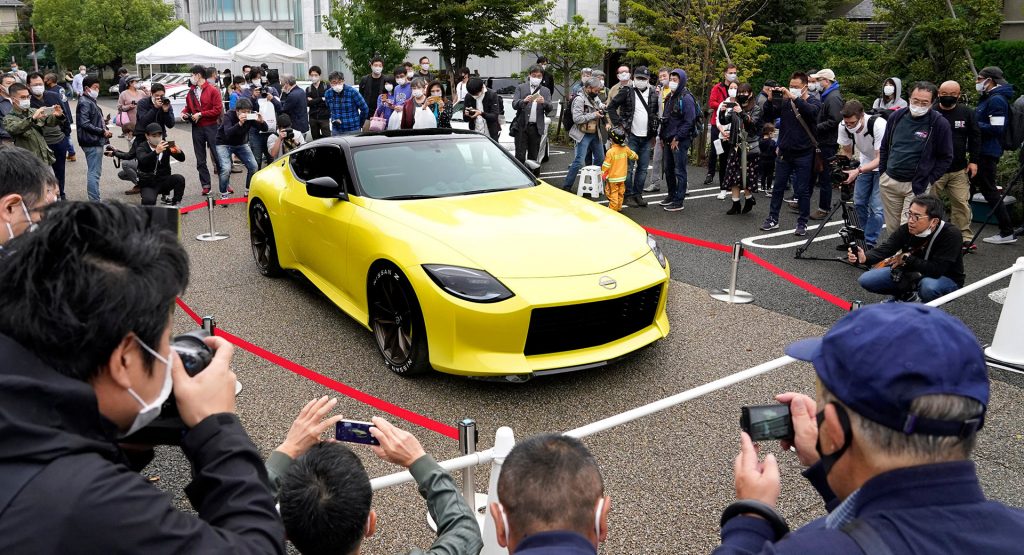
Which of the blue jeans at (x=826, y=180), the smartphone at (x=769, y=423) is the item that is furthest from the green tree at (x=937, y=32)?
the smartphone at (x=769, y=423)

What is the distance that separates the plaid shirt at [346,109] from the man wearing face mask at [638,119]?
4398 millimetres

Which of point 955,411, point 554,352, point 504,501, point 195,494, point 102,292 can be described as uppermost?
point 102,292

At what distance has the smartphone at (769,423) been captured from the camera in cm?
177

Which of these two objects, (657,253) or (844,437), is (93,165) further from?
(844,437)

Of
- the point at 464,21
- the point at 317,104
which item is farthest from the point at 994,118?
the point at 464,21

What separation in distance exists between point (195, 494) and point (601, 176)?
9585 millimetres

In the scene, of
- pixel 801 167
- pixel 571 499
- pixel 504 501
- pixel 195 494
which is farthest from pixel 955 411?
pixel 801 167

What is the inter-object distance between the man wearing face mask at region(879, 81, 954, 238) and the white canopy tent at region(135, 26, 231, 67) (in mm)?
24375

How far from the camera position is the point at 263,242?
7.51m

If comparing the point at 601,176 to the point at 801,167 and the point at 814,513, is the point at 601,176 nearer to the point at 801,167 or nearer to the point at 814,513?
the point at 801,167

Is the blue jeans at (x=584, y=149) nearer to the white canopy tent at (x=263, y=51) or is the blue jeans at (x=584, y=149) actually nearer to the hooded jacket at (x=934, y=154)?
the hooded jacket at (x=934, y=154)

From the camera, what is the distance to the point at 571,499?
1.62 metres

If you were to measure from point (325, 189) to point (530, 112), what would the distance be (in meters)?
7.44

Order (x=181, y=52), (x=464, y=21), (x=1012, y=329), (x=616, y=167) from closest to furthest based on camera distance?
(x=1012, y=329) < (x=616, y=167) < (x=464, y=21) < (x=181, y=52)
